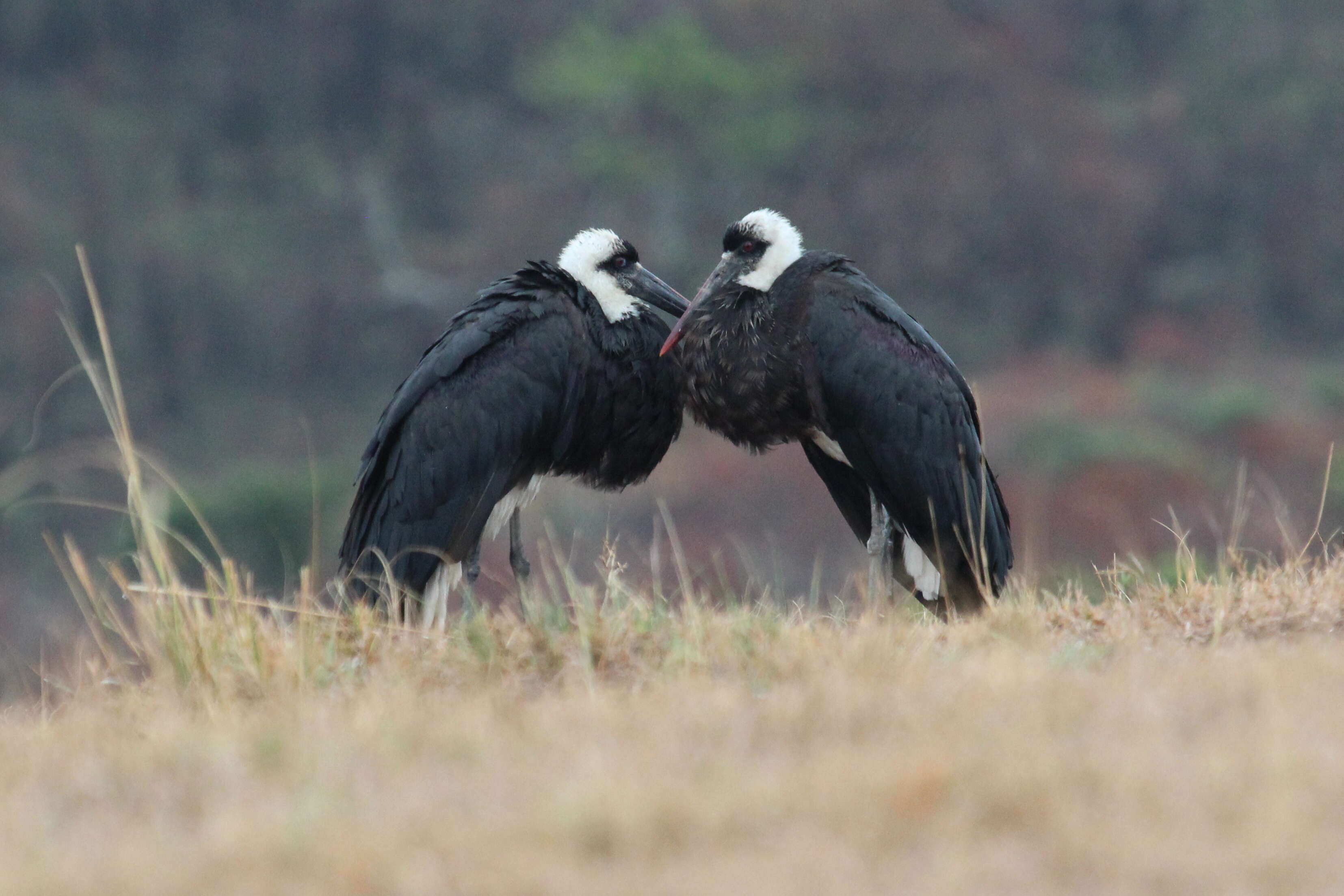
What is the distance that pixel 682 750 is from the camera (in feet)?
9.42

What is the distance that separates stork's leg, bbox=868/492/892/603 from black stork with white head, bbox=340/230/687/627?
0.76 metres

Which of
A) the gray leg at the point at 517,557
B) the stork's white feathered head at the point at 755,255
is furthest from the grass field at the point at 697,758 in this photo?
the stork's white feathered head at the point at 755,255

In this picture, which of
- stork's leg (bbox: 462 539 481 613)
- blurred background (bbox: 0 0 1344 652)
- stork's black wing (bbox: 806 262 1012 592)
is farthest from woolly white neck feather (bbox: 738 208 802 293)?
blurred background (bbox: 0 0 1344 652)

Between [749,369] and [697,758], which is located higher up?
[749,369]

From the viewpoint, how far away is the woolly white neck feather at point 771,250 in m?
5.62

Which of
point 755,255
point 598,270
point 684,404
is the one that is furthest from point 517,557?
point 755,255

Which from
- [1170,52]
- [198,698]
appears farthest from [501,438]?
[1170,52]

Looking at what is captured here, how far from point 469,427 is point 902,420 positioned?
135cm

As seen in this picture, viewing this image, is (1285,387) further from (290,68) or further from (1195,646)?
(1195,646)

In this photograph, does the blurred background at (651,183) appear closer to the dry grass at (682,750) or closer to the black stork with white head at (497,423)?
the black stork with white head at (497,423)

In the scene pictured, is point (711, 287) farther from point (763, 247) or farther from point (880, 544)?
point (880, 544)

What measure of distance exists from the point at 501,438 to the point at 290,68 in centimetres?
2303

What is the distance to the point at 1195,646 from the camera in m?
3.83

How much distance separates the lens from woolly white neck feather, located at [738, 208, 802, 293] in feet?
18.4
